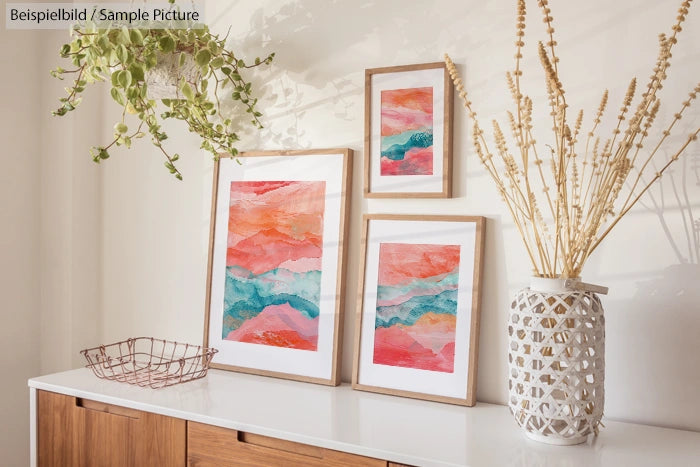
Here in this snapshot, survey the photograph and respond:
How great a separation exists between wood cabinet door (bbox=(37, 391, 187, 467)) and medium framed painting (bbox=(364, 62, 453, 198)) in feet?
2.83

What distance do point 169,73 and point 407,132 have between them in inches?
28.6

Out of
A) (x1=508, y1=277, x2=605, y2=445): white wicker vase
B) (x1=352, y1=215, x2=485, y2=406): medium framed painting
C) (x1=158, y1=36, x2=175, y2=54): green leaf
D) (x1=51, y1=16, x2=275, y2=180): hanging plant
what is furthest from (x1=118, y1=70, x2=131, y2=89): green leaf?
(x1=508, y1=277, x2=605, y2=445): white wicker vase

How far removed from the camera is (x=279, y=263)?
2111mm

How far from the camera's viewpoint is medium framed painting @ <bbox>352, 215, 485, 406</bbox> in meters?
1.81

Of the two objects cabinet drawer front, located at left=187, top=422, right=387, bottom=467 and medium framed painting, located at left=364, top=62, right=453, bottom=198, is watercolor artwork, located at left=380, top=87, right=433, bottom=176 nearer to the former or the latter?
medium framed painting, located at left=364, top=62, right=453, bottom=198

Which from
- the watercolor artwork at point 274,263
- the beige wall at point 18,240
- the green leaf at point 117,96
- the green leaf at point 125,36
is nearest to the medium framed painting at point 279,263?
the watercolor artwork at point 274,263

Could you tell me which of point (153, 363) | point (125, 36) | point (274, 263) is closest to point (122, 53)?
point (125, 36)

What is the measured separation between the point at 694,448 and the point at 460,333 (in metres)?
0.60

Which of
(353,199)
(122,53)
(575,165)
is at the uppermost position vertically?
(122,53)

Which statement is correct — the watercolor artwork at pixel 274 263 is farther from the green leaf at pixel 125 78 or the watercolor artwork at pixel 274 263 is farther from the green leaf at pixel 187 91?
the green leaf at pixel 125 78

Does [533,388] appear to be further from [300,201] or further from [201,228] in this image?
[201,228]

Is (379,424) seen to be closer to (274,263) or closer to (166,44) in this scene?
(274,263)

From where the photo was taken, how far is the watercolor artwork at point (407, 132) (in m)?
1.90

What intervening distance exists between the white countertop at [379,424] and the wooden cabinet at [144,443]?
29mm
